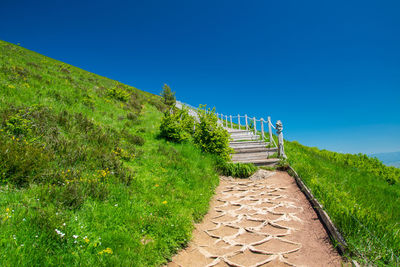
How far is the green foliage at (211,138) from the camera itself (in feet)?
35.8

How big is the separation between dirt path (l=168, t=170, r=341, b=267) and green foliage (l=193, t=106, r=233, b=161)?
134 inches

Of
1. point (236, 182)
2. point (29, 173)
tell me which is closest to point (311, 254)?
point (236, 182)

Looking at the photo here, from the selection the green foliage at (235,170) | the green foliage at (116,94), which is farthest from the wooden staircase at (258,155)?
the green foliage at (116,94)

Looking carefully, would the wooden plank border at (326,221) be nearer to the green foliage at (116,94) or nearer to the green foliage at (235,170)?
the green foliage at (235,170)

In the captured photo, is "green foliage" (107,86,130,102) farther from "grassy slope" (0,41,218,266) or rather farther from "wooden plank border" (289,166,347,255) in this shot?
"wooden plank border" (289,166,347,255)

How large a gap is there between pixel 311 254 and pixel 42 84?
13.3 meters

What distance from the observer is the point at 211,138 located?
10992mm

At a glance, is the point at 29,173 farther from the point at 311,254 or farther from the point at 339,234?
the point at 339,234

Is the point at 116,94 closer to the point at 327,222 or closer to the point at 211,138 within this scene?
the point at 211,138

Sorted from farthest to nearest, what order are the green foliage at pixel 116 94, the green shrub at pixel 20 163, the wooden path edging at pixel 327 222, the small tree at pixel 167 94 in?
the small tree at pixel 167 94
the green foliage at pixel 116 94
the green shrub at pixel 20 163
the wooden path edging at pixel 327 222

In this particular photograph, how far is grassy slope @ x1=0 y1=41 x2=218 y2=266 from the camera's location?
3174 millimetres

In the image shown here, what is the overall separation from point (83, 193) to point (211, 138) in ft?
24.2

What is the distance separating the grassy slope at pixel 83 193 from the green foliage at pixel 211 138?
2055 mm

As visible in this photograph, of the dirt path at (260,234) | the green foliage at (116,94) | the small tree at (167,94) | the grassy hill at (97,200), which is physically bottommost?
the dirt path at (260,234)
